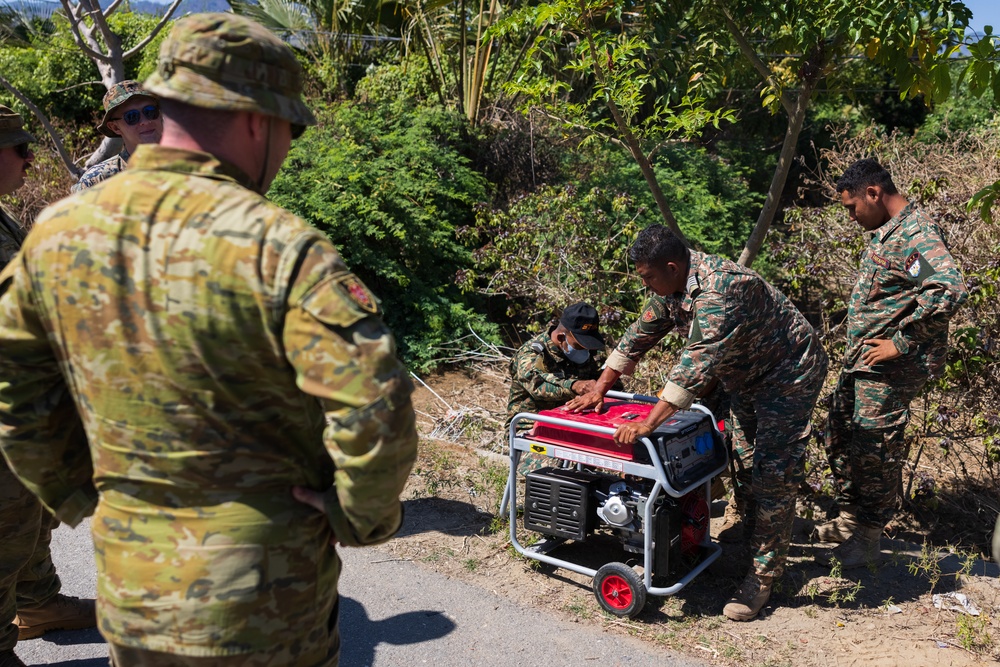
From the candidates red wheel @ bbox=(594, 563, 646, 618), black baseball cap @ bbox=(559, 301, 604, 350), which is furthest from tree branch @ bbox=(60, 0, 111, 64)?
red wheel @ bbox=(594, 563, 646, 618)

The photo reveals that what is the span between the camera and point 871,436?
180 inches

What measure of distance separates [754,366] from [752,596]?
1172mm

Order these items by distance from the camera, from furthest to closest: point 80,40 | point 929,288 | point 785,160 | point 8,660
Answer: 1. point 80,40
2. point 785,160
3. point 929,288
4. point 8,660

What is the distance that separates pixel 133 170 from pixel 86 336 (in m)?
0.40

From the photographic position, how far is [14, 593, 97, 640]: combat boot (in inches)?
152

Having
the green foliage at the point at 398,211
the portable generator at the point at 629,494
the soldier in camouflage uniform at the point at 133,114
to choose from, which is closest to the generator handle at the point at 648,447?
the portable generator at the point at 629,494

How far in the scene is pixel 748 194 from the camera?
11.1 m

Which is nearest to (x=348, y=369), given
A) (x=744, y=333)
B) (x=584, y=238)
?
(x=744, y=333)

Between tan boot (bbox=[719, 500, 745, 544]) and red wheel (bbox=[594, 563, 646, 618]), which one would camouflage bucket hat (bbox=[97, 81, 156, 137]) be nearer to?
red wheel (bbox=[594, 563, 646, 618])

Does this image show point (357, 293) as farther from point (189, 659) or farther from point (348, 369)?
point (189, 659)

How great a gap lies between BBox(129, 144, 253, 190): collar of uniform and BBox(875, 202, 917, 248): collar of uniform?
149 inches

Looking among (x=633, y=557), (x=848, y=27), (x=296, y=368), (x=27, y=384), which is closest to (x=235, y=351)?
(x=296, y=368)

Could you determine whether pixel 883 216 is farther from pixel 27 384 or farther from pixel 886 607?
pixel 27 384

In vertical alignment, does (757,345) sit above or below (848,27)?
below
